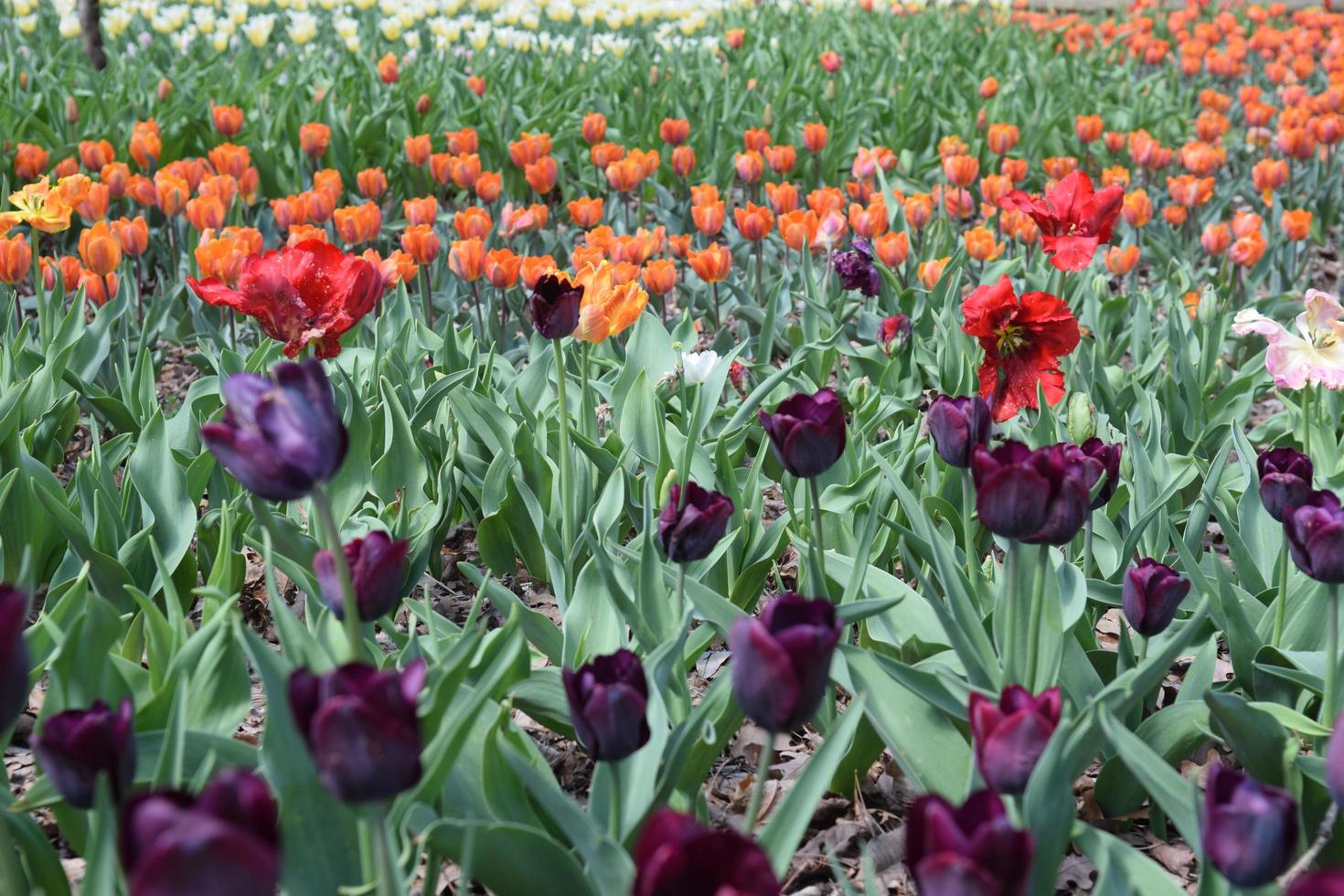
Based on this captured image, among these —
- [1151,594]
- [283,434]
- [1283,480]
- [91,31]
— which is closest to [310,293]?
[283,434]

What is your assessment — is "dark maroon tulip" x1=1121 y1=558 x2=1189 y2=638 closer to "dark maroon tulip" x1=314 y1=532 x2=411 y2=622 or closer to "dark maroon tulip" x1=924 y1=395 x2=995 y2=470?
"dark maroon tulip" x1=924 y1=395 x2=995 y2=470

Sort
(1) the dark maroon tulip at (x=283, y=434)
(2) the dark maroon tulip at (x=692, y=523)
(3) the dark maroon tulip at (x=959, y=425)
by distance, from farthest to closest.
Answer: (3) the dark maroon tulip at (x=959, y=425), (2) the dark maroon tulip at (x=692, y=523), (1) the dark maroon tulip at (x=283, y=434)

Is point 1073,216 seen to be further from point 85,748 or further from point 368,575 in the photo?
point 85,748

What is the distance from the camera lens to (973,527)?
2.22 meters

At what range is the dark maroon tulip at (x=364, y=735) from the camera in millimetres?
847

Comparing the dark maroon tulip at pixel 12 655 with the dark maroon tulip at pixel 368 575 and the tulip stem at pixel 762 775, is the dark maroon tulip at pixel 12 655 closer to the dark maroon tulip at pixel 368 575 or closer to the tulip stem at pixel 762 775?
the dark maroon tulip at pixel 368 575

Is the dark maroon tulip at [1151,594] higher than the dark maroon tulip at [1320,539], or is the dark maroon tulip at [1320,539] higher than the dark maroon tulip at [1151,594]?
the dark maroon tulip at [1320,539]

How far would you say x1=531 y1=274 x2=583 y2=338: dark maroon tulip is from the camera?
1762 mm

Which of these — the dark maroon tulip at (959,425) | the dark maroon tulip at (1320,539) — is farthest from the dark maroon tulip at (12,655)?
the dark maroon tulip at (1320,539)

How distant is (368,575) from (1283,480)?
1.08 m

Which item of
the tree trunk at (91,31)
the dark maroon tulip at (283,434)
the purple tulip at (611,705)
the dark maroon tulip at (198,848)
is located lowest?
the tree trunk at (91,31)

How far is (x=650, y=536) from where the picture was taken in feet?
5.60

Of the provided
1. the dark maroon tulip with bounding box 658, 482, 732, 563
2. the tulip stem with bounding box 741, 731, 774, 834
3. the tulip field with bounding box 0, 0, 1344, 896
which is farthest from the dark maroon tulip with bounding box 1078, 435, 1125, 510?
the tulip stem with bounding box 741, 731, 774, 834

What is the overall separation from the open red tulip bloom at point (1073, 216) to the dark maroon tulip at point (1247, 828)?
1.62m
